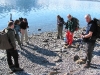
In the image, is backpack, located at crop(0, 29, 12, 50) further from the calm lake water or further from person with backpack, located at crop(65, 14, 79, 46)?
the calm lake water

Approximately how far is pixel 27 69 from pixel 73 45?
5595 mm

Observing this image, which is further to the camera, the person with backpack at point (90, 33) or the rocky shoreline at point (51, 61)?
the rocky shoreline at point (51, 61)

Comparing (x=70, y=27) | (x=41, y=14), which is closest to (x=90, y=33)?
(x=70, y=27)

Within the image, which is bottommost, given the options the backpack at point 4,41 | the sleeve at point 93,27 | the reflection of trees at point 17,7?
the backpack at point 4,41

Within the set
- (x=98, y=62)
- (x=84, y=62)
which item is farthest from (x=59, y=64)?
(x=98, y=62)

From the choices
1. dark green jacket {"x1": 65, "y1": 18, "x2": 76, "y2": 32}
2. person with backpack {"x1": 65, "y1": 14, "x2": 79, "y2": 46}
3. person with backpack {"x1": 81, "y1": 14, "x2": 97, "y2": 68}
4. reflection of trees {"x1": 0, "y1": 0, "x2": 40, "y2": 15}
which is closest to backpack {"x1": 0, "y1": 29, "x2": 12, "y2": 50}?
person with backpack {"x1": 81, "y1": 14, "x2": 97, "y2": 68}

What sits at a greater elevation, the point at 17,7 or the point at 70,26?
the point at 17,7

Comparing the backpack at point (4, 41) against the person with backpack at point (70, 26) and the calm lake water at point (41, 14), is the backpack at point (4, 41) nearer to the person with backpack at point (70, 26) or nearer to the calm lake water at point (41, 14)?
the person with backpack at point (70, 26)

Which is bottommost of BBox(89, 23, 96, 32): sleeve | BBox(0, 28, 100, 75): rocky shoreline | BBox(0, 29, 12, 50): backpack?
BBox(0, 28, 100, 75): rocky shoreline

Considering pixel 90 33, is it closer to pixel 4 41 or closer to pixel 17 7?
pixel 4 41

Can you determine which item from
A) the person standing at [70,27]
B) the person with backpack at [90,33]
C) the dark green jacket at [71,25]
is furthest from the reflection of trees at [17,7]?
the person with backpack at [90,33]

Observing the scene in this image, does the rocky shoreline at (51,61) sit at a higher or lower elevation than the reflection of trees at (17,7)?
lower

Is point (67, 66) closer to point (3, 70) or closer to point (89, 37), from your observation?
point (89, 37)

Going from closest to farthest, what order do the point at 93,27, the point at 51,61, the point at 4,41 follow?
the point at 93,27 < the point at 4,41 < the point at 51,61
